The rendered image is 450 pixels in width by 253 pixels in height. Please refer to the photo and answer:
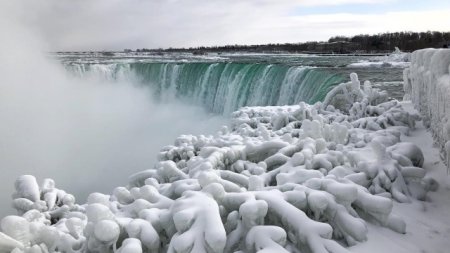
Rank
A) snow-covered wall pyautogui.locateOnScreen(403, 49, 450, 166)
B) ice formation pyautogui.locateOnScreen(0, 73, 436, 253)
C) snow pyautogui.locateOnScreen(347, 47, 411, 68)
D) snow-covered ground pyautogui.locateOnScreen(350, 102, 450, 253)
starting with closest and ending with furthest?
ice formation pyautogui.locateOnScreen(0, 73, 436, 253), snow-covered ground pyautogui.locateOnScreen(350, 102, 450, 253), snow-covered wall pyautogui.locateOnScreen(403, 49, 450, 166), snow pyautogui.locateOnScreen(347, 47, 411, 68)

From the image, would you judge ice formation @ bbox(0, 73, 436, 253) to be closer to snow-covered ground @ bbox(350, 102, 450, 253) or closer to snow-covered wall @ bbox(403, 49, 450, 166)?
snow-covered ground @ bbox(350, 102, 450, 253)

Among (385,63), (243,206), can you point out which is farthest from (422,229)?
(385,63)

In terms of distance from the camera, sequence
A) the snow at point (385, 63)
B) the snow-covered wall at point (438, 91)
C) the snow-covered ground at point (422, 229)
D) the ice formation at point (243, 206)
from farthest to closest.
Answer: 1. the snow at point (385, 63)
2. the snow-covered wall at point (438, 91)
3. the snow-covered ground at point (422, 229)
4. the ice formation at point (243, 206)

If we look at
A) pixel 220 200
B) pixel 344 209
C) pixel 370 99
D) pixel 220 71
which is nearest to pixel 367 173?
pixel 344 209

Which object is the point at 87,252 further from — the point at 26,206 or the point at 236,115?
the point at 236,115

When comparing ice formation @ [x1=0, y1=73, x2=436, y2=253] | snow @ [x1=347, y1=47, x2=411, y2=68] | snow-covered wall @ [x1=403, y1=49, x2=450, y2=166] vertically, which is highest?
snow-covered wall @ [x1=403, y1=49, x2=450, y2=166]

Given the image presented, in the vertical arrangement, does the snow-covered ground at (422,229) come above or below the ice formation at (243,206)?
below

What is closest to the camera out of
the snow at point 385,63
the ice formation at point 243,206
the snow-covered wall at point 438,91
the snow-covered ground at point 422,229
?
the ice formation at point 243,206

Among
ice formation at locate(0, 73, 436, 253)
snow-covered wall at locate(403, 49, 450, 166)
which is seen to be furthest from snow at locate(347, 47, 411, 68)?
ice formation at locate(0, 73, 436, 253)

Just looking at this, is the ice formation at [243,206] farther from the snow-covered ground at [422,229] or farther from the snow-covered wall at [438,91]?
the snow-covered wall at [438,91]

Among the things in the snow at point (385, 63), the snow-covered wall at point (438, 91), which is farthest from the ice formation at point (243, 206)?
the snow at point (385, 63)
